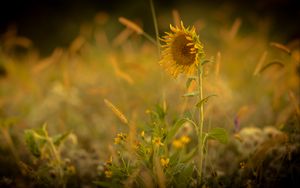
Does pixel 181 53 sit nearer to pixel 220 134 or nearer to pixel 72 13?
pixel 220 134

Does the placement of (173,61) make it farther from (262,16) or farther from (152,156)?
(262,16)

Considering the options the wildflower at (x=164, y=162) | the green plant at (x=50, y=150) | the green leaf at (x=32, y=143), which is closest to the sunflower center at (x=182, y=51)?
the wildflower at (x=164, y=162)

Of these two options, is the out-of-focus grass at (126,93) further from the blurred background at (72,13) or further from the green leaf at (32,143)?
the blurred background at (72,13)

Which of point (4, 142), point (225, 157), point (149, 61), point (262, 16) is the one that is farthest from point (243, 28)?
point (4, 142)

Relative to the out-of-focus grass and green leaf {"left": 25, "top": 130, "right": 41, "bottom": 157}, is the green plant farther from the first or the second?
the out-of-focus grass

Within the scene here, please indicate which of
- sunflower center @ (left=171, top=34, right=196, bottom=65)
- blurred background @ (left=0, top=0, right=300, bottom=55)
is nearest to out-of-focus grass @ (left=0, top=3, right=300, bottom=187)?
sunflower center @ (left=171, top=34, right=196, bottom=65)

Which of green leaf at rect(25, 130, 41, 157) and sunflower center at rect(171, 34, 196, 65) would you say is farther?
green leaf at rect(25, 130, 41, 157)

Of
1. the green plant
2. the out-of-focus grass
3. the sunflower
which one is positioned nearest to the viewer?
the sunflower

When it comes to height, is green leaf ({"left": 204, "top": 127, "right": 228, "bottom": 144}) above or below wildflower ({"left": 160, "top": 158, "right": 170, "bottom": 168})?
above

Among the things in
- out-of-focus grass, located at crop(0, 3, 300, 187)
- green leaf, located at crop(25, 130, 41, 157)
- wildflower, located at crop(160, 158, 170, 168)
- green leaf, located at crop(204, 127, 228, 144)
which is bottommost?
wildflower, located at crop(160, 158, 170, 168)
